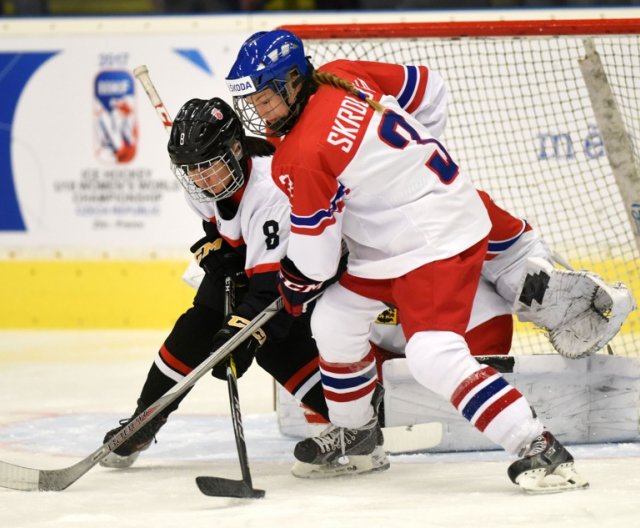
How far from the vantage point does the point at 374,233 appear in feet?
8.59

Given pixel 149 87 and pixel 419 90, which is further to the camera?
pixel 149 87

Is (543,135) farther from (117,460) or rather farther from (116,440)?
(116,440)

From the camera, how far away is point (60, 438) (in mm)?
3432

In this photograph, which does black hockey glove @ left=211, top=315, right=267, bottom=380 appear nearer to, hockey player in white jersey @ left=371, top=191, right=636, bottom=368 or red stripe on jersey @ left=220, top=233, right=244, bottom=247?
red stripe on jersey @ left=220, top=233, right=244, bottom=247

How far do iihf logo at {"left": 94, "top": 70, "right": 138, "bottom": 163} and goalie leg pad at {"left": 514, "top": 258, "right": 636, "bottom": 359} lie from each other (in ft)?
9.95

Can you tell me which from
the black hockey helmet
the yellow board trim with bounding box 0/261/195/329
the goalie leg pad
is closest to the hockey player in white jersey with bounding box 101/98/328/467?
the black hockey helmet

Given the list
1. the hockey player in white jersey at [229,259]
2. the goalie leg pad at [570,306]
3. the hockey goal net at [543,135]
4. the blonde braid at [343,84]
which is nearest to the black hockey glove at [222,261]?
the hockey player in white jersey at [229,259]

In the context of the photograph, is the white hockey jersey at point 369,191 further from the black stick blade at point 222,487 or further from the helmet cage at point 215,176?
the black stick blade at point 222,487

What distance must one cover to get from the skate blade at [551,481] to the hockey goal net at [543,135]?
1635 mm

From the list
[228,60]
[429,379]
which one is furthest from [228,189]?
[228,60]

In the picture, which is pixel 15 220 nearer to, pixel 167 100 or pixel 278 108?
pixel 167 100

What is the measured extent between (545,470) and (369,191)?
71 centimetres

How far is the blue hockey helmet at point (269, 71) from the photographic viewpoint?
261 cm

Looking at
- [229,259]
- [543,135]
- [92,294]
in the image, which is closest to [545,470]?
[229,259]
